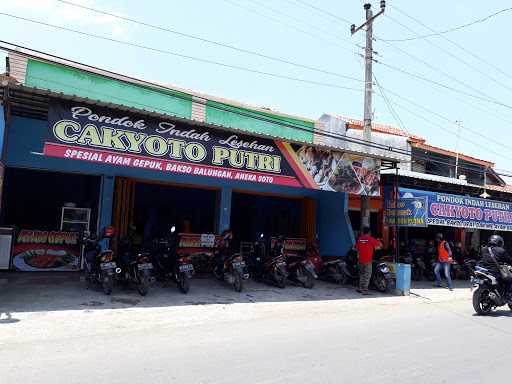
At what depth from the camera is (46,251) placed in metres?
11.8

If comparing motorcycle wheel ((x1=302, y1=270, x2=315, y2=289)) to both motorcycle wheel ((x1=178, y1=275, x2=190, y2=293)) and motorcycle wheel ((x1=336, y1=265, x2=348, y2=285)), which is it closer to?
motorcycle wheel ((x1=336, y1=265, x2=348, y2=285))

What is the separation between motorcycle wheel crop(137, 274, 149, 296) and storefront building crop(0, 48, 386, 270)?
233 cm

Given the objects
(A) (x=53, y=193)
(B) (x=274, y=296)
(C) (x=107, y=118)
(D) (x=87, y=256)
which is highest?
(C) (x=107, y=118)

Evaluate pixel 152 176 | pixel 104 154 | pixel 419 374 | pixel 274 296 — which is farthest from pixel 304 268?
pixel 419 374

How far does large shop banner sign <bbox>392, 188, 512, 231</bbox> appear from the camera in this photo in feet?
47.3

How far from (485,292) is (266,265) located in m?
5.18

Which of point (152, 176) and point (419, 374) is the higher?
point (152, 176)

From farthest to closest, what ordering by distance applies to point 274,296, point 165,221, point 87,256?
1. point 165,221
2. point 274,296
3. point 87,256

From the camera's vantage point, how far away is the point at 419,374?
5.03m

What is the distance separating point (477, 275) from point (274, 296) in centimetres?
448

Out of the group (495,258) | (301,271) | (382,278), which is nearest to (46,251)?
(301,271)

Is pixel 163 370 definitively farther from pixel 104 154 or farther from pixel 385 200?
pixel 385 200

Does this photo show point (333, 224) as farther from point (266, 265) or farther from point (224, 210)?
point (266, 265)

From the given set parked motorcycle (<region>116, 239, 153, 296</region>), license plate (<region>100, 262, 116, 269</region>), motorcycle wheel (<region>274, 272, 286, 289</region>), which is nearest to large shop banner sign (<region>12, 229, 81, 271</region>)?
parked motorcycle (<region>116, 239, 153, 296</region>)
